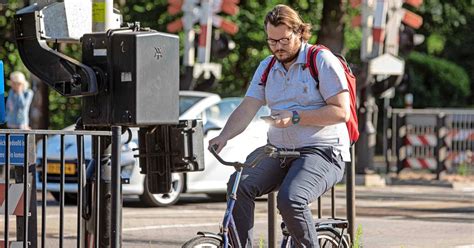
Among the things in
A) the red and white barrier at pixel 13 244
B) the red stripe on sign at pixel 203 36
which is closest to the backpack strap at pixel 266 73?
the red and white barrier at pixel 13 244

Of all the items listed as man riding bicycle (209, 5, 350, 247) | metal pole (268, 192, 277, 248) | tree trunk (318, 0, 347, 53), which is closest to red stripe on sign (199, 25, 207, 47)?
tree trunk (318, 0, 347, 53)

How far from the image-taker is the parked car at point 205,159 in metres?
15.9

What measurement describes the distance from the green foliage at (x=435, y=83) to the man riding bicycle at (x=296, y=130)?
34761 millimetres

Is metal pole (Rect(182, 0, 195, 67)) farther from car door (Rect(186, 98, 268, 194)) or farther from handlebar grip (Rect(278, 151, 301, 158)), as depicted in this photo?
handlebar grip (Rect(278, 151, 301, 158))

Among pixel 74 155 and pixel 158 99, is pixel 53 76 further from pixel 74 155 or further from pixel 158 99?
pixel 74 155

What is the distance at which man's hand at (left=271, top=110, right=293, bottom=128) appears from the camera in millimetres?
7098

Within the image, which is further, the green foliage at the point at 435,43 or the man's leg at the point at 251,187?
the green foliage at the point at 435,43

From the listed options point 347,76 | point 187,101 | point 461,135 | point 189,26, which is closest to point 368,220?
point 187,101

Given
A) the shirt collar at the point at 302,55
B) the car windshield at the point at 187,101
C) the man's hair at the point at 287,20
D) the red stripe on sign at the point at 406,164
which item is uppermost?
the man's hair at the point at 287,20

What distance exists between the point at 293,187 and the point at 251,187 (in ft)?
0.81

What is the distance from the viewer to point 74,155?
15945 millimetres

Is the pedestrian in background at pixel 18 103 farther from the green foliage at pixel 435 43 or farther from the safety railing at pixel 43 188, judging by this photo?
the green foliage at pixel 435 43

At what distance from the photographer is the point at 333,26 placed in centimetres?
2588

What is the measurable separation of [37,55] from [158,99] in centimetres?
80
